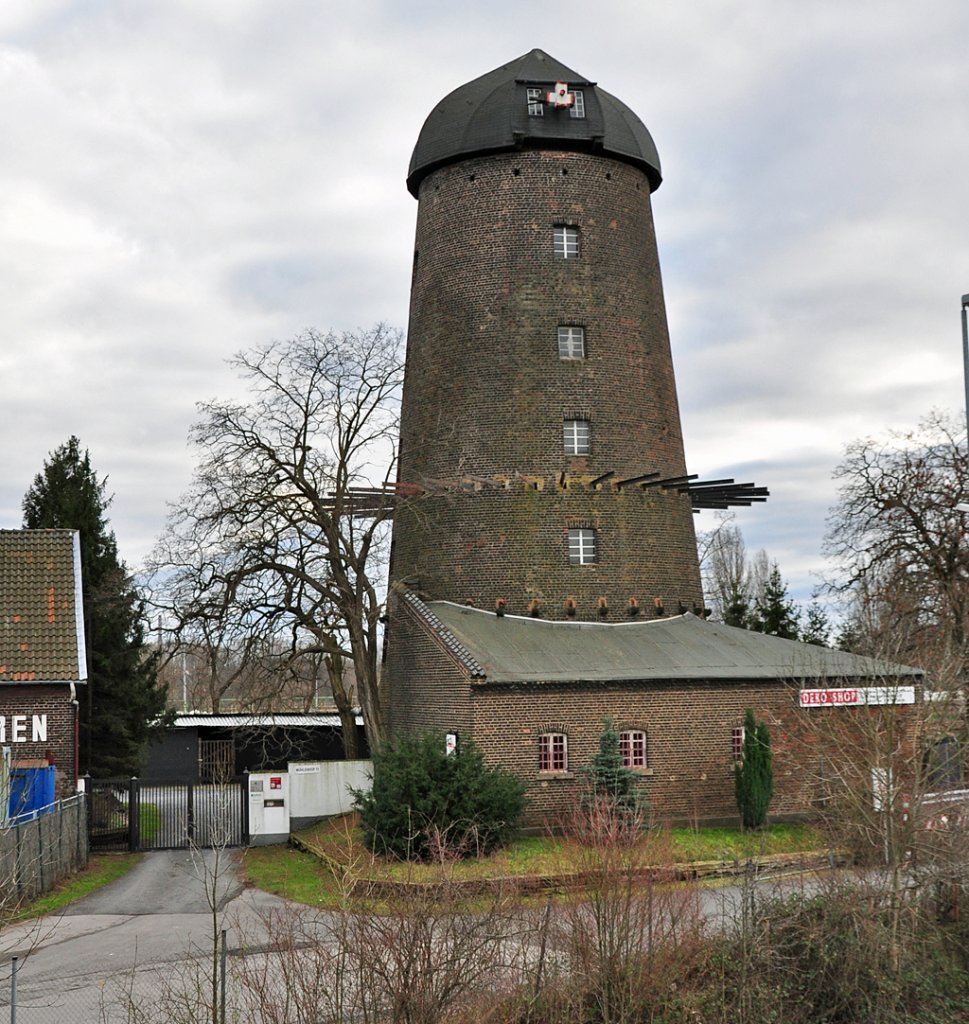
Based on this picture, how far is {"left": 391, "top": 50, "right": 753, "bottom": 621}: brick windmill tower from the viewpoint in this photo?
29.3 m

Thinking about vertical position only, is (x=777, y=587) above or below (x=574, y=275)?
below

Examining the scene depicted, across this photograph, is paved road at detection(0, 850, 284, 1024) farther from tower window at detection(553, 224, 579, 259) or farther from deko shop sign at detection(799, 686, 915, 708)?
tower window at detection(553, 224, 579, 259)

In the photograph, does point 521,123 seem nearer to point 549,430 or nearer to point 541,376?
point 541,376

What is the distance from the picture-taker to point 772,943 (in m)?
14.3

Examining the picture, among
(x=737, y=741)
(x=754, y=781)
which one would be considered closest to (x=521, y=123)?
(x=737, y=741)

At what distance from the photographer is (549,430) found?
29562 millimetres

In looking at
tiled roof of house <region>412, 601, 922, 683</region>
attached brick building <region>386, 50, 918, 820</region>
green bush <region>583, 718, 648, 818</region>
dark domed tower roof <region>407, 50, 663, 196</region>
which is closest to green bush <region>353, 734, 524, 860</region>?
green bush <region>583, 718, 648, 818</region>

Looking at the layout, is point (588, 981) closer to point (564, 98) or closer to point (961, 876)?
point (961, 876)

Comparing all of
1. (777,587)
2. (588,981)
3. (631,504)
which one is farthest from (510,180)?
(588,981)

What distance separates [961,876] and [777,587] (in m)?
27.4

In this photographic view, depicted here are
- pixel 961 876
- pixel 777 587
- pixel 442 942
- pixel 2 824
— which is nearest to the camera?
pixel 442 942

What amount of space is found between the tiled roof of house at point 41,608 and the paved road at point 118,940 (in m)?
4.40

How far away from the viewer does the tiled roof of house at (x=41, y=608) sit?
77.8 ft

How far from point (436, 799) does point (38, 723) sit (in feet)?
26.5
